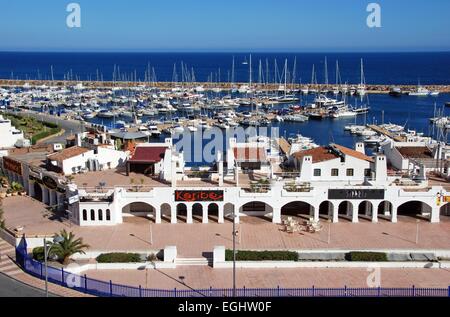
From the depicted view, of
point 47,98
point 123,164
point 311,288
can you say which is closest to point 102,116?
point 47,98

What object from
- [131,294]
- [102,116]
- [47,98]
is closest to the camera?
[131,294]

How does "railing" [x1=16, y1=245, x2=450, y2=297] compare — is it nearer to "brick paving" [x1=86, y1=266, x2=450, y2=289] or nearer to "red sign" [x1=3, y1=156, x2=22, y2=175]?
"brick paving" [x1=86, y1=266, x2=450, y2=289]

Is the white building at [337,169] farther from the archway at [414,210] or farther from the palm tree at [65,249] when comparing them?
the palm tree at [65,249]

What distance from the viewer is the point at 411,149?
177 ft

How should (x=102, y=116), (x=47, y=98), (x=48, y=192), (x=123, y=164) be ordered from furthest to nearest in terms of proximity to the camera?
1. (x=47, y=98)
2. (x=102, y=116)
3. (x=123, y=164)
4. (x=48, y=192)

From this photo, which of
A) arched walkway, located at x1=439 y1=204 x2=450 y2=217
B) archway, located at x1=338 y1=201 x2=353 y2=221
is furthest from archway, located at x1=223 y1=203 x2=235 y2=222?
arched walkway, located at x1=439 y1=204 x2=450 y2=217

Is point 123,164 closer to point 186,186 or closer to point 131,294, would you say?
point 186,186

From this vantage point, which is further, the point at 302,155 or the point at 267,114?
the point at 267,114

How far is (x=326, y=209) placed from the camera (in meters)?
44.8

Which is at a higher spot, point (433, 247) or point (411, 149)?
point (411, 149)

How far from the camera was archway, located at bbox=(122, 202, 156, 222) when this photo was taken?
4375 centimetres

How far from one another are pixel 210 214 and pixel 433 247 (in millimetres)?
17024

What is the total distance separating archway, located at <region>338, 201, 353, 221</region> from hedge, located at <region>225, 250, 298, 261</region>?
9.85 metres

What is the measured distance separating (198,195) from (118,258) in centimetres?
931
